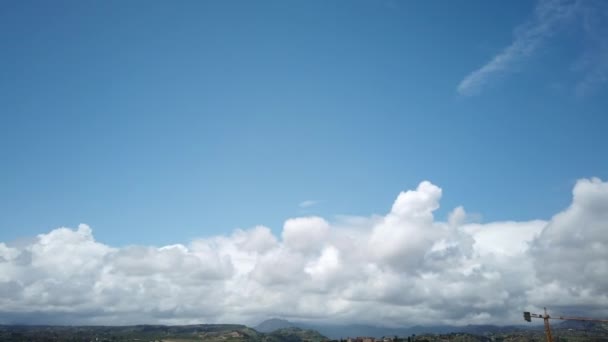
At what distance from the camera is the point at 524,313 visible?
114000 mm

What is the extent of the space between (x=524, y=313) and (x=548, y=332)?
47.9 ft

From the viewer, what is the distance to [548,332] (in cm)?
12100
